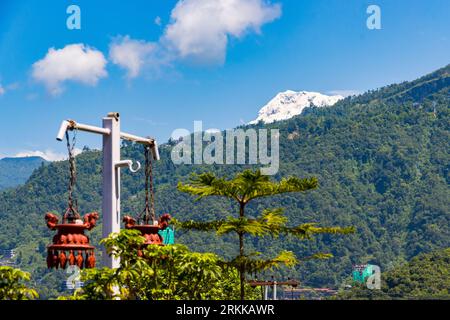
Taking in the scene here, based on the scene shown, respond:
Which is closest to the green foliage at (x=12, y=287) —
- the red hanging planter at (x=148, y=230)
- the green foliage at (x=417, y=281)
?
the red hanging planter at (x=148, y=230)

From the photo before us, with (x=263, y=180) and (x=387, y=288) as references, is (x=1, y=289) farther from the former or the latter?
Result: (x=387, y=288)

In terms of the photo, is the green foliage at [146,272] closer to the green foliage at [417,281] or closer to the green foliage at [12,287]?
the green foliage at [12,287]

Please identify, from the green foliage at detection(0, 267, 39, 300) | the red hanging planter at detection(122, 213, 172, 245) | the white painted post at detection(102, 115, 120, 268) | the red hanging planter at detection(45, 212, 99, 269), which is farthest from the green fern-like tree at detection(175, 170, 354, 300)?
the green foliage at detection(0, 267, 39, 300)

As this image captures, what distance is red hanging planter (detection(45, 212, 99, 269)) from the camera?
34.7 feet

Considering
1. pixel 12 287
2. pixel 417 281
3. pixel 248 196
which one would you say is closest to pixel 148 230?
pixel 248 196

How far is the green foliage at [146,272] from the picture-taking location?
10.8 m

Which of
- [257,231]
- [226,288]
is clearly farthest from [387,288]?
[257,231]

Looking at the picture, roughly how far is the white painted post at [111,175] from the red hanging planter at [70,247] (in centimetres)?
33

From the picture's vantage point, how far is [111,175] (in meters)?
10.7

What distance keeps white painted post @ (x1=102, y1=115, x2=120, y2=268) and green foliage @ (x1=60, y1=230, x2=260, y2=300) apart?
22cm

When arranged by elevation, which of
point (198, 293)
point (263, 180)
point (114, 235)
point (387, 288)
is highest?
→ point (263, 180)
